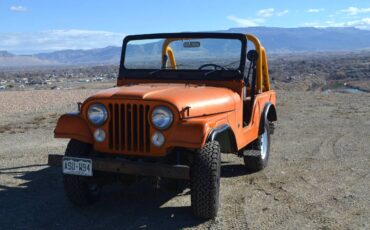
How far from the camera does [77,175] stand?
18.0 feet

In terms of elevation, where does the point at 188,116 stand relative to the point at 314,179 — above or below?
above

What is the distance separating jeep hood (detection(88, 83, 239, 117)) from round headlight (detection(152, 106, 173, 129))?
9 centimetres

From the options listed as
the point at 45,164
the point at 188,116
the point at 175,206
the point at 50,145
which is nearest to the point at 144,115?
the point at 188,116

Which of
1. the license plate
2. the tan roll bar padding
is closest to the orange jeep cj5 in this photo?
the license plate

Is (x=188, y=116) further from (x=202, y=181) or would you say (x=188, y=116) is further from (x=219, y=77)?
(x=219, y=77)

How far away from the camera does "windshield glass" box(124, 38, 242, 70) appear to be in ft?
21.9

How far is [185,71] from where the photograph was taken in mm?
6664

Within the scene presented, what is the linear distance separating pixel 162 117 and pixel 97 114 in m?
0.74

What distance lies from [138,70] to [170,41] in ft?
2.95

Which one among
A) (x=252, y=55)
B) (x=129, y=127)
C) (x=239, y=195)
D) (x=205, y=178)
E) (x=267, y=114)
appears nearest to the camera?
(x=205, y=178)

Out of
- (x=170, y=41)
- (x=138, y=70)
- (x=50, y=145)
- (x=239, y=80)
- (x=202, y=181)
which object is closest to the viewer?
(x=202, y=181)

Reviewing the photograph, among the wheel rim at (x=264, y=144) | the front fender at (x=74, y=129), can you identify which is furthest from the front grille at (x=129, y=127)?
the wheel rim at (x=264, y=144)

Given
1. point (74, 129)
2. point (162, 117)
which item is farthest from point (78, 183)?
point (162, 117)

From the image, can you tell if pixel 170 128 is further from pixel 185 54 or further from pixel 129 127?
pixel 185 54
